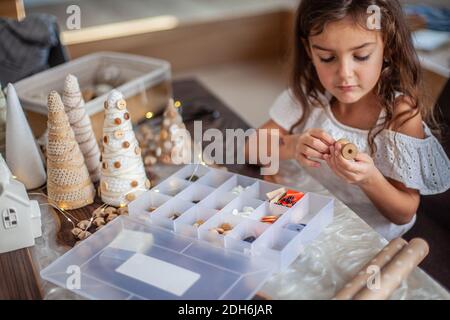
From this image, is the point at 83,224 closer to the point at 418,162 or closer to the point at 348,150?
the point at 348,150

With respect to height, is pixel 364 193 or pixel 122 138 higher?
pixel 122 138

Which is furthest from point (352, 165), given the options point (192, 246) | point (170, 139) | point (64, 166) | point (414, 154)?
point (64, 166)

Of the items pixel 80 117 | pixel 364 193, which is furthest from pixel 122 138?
pixel 364 193

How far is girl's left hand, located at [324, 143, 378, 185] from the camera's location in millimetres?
922

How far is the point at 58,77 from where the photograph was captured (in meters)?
1.34

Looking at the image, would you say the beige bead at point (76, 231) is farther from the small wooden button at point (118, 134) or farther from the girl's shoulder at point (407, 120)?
the girl's shoulder at point (407, 120)

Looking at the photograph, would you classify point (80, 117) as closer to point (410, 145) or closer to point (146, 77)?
point (146, 77)

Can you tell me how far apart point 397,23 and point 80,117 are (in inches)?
25.2

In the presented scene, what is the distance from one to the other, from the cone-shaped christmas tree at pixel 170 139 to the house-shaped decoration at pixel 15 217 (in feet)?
1.09

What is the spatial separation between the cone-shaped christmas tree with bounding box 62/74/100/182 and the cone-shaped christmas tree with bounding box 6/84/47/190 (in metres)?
0.08

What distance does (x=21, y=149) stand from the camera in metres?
1.02

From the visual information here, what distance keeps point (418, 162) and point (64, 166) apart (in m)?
0.68

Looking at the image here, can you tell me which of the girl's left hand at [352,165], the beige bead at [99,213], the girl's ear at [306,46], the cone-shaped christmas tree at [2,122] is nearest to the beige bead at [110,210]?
the beige bead at [99,213]

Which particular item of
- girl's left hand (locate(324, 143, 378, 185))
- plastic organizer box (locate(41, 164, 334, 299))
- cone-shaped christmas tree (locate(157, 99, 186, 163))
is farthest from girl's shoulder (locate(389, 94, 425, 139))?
cone-shaped christmas tree (locate(157, 99, 186, 163))
